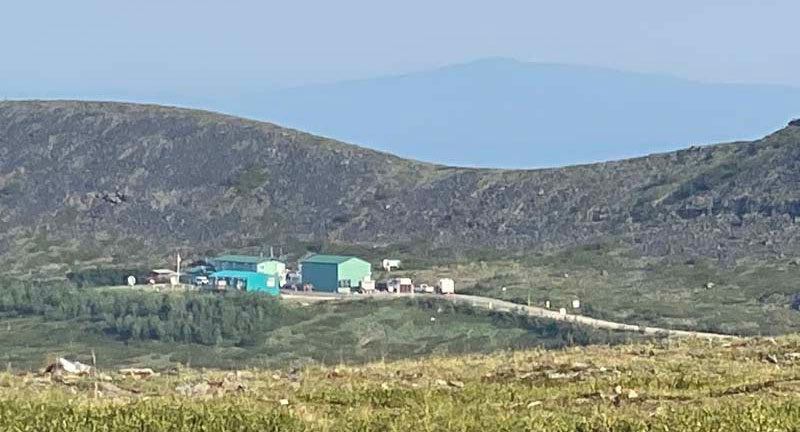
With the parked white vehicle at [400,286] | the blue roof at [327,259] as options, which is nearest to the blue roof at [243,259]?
the blue roof at [327,259]

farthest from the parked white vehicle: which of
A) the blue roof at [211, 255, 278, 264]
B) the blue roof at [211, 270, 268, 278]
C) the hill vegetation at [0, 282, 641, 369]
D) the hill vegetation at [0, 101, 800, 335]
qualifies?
the blue roof at [211, 255, 278, 264]

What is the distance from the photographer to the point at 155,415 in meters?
10.6

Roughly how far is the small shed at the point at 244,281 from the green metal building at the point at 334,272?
2.53 metres

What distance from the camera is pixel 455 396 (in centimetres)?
1301

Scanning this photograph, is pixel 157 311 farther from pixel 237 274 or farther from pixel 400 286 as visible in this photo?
pixel 400 286

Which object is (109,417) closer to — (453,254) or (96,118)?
(453,254)

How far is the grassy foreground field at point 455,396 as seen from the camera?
10477 millimetres

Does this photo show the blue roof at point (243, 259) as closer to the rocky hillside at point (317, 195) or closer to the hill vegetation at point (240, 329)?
the hill vegetation at point (240, 329)

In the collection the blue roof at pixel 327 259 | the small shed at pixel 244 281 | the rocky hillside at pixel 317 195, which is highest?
the rocky hillside at pixel 317 195

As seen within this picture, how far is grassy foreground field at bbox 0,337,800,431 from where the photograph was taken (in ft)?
34.4

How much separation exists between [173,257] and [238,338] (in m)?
39.6

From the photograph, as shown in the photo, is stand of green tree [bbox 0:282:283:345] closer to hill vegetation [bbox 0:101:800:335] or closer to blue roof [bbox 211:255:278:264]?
blue roof [bbox 211:255:278:264]

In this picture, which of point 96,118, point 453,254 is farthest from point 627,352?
point 96,118

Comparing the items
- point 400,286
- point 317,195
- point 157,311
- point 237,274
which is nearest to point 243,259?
point 237,274
